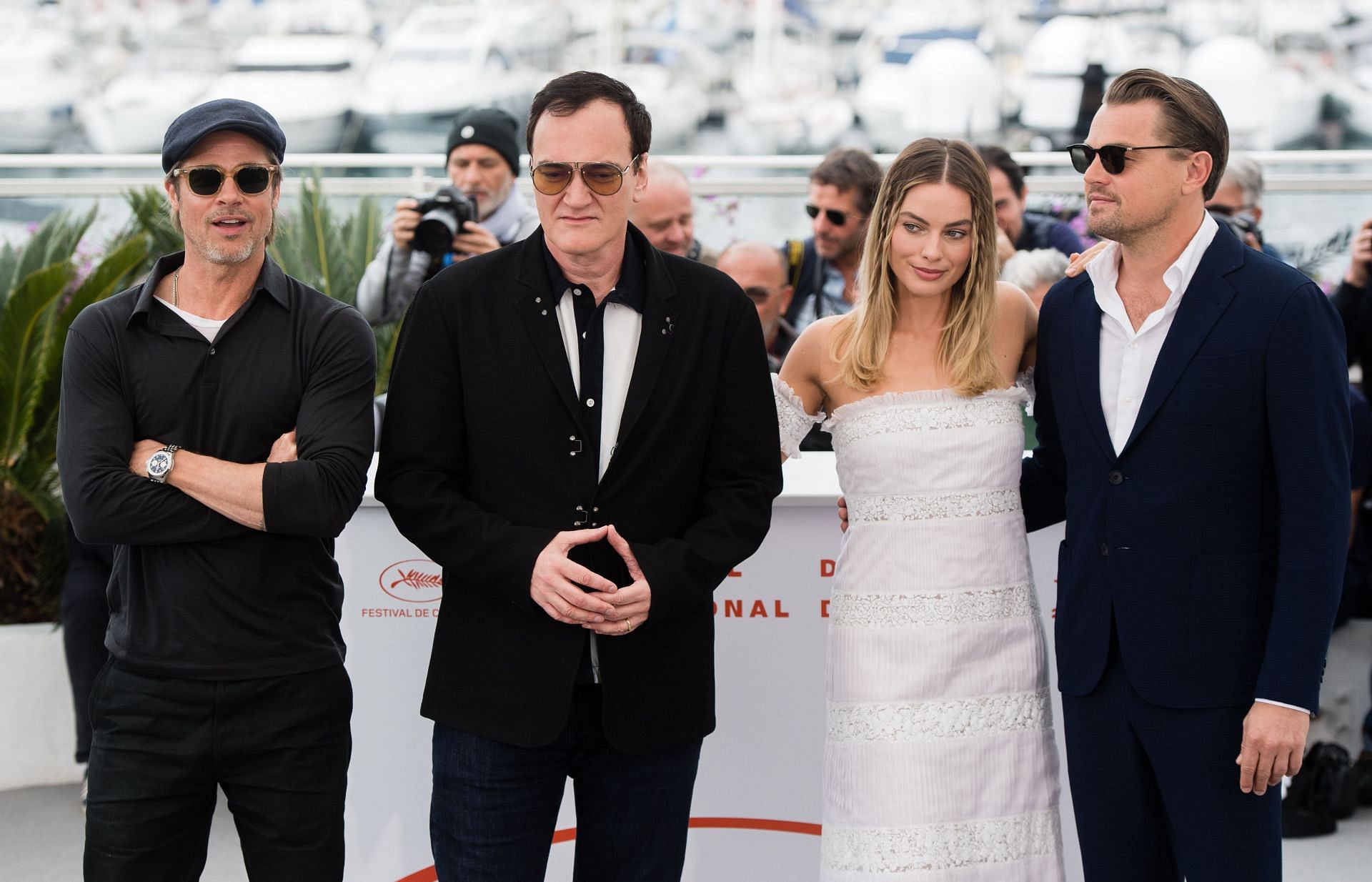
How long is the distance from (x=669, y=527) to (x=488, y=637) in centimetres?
34

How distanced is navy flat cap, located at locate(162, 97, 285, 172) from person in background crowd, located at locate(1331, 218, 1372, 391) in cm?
356

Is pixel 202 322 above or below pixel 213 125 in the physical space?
below

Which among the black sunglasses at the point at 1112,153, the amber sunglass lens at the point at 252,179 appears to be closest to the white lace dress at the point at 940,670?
the black sunglasses at the point at 1112,153

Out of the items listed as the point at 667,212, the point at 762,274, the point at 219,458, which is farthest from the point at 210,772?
the point at 667,212

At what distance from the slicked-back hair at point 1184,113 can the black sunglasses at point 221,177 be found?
4.87ft

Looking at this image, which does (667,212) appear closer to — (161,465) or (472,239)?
(472,239)

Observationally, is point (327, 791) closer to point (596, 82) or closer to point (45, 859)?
point (596, 82)

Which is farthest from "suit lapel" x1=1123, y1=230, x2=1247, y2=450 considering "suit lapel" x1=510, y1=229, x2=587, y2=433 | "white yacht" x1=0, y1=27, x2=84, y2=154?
"white yacht" x1=0, y1=27, x2=84, y2=154

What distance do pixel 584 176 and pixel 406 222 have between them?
206 centimetres

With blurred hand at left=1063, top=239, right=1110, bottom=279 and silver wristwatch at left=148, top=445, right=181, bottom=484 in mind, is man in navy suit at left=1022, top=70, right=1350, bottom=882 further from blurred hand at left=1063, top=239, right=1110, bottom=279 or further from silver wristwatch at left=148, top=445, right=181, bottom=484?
silver wristwatch at left=148, top=445, right=181, bottom=484

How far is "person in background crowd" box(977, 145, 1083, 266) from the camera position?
4527mm

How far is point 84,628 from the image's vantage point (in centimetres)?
435

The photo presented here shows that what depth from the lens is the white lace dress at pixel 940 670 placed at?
7.97 feet

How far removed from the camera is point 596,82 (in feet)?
7.30
